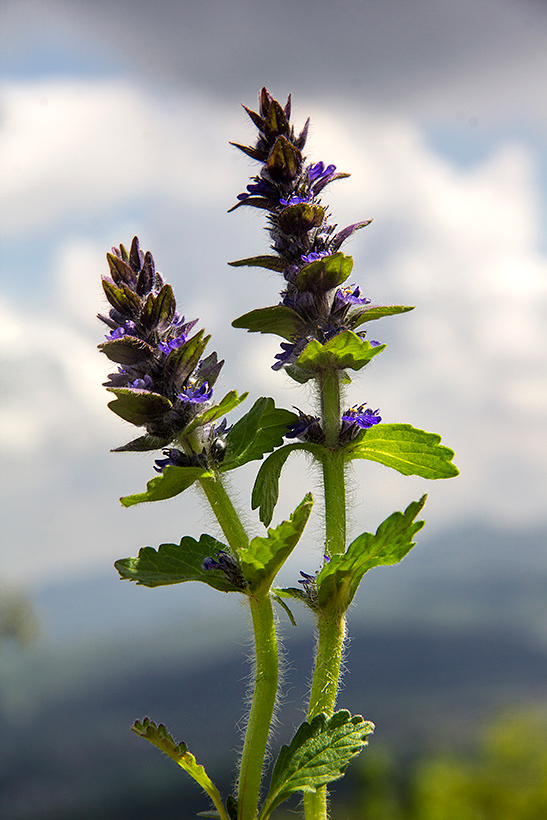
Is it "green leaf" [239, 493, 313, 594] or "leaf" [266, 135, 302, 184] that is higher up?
"leaf" [266, 135, 302, 184]

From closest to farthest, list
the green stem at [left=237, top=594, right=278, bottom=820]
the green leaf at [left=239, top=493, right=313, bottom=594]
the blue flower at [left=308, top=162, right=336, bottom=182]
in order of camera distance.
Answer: the green leaf at [left=239, top=493, right=313, bottom=594]
the green stem at [left=237, top=594, right=278, bottom=820]
the blue flower at [left=308, top=162, right=336, bottom=182]

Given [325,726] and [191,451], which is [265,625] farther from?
[191,451]

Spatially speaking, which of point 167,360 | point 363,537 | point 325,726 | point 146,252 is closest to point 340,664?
point 325,726

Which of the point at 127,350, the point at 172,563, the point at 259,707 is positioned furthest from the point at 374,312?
the point at 259,707

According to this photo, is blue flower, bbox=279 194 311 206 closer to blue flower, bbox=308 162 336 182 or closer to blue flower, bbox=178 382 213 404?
blue flower, bbox=308 162 336 182

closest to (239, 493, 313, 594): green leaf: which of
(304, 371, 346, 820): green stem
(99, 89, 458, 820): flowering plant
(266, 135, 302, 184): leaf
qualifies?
(99, 89, 458, 820): flowering plant

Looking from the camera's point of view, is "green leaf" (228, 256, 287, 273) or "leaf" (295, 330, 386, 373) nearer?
"leaf" (295, 330, 386, 373)

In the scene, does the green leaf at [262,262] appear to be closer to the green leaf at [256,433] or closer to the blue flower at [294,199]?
the blue flower at [294,199]

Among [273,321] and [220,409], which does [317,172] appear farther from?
[220,409]
